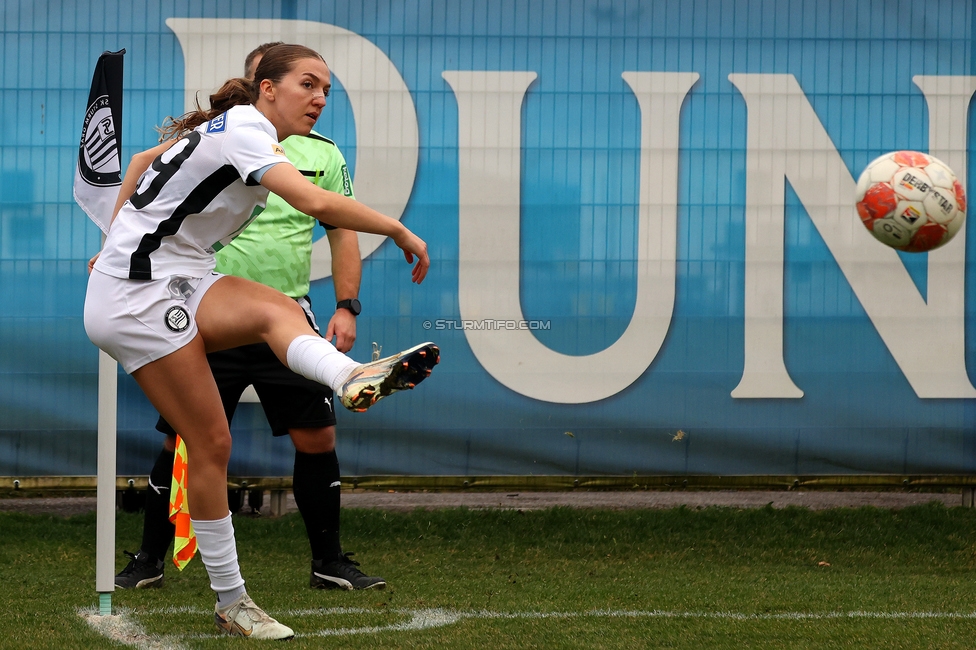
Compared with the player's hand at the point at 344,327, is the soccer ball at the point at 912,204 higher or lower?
higher

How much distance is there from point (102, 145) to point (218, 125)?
1.67 ft

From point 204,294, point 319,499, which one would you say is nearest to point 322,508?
point 319,499

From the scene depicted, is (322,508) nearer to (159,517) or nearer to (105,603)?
(159,517)

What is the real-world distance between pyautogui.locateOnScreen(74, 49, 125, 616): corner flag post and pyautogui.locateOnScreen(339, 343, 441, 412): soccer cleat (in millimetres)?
967

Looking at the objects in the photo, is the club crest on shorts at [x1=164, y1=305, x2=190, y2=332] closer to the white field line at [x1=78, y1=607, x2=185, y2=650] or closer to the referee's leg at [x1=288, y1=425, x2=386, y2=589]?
the white field line at [x1=78, y1=607, x2=185, y2=650]

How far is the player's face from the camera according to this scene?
3553 millimetres

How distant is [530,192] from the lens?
5.82m

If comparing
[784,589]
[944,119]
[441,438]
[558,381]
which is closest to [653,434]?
[558,381]

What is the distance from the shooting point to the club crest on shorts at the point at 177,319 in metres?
3.30

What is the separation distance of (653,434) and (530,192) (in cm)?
131

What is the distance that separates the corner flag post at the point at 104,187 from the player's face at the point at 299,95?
1.53ft

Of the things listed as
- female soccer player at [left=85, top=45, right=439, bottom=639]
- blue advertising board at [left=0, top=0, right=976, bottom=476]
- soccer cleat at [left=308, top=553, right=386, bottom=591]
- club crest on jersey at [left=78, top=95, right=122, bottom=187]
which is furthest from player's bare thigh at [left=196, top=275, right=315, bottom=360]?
blue advertising board at [left=0, top=0, right=976, bottom=476]

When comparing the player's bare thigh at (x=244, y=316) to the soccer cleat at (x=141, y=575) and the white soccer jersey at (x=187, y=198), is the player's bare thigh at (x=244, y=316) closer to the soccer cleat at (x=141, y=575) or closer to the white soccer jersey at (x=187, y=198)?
the white soccer jersey at (x=187, y=198)

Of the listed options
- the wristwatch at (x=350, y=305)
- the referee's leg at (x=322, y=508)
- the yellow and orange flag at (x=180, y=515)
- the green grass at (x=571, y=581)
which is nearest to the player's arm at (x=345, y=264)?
the wristwatch at (x=350, y=305)
